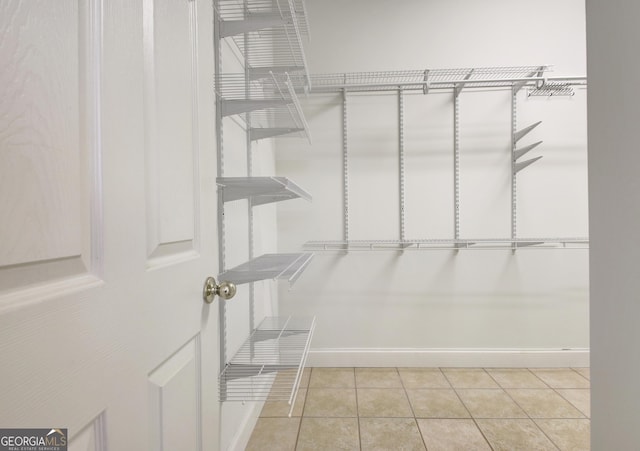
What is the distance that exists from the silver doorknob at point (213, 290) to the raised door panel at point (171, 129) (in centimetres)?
11

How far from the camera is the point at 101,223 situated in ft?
1.45

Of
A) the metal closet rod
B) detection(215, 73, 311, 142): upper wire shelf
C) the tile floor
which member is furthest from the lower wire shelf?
the metal closet rod

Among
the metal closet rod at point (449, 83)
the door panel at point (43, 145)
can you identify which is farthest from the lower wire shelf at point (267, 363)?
the metal closet rod at point (449, 83)

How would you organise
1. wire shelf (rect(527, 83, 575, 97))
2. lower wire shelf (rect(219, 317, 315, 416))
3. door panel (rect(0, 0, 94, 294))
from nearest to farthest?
door panel (rect(0, 0, 94, 294))
lower wire shelf (rect(219, 317, 315, 416))
wire shelf (rect(527, 83, 575, 97))

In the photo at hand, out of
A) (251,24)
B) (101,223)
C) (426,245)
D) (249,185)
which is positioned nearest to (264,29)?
(251,24)

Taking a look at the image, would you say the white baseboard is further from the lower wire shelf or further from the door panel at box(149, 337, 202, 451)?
the door panel at box(149, 337, 202, 451)

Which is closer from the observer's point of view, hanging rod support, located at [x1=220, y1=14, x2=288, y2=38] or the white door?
the white door

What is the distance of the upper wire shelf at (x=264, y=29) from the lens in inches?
47.7

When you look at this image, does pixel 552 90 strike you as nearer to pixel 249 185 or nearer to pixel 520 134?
pixel 520 134

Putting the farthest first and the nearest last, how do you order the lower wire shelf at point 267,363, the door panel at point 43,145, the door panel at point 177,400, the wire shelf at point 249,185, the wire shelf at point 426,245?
the wire shelf at point 426,245
the lower wire shelf at point 267,363
the wire shelf at point 249,185
the door panel at point 177,400
the door panel at point 43,145

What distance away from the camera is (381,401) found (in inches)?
75.2

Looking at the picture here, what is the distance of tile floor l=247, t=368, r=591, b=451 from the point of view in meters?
1.57

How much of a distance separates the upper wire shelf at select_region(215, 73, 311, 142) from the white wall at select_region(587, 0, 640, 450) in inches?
37.4

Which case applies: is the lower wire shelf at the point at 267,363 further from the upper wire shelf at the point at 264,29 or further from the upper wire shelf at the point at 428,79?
the upper wire shelf at the point at 428,79
